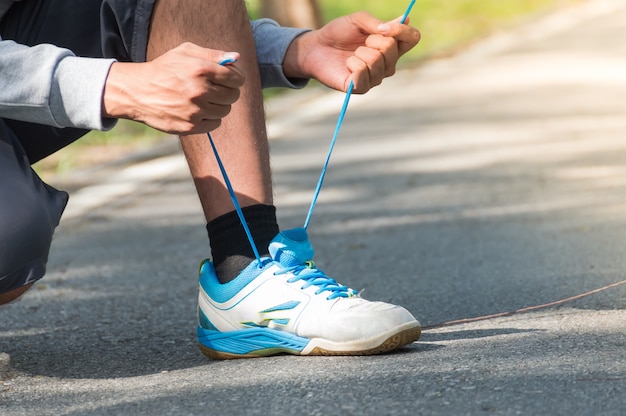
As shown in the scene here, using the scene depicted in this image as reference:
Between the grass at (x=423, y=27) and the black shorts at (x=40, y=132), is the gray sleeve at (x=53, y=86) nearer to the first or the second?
the black shorts at (x=40, y=132)

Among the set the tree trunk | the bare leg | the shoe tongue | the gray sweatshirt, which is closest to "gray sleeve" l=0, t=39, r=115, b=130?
the gray sweatshirt

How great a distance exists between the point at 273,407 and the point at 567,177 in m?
2.87

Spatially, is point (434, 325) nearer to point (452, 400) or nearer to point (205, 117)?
point (452, 400)

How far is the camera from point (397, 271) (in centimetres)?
292

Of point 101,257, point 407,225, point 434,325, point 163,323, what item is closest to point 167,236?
point 101,257

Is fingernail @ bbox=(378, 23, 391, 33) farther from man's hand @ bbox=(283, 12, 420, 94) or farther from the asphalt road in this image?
the asphalt road

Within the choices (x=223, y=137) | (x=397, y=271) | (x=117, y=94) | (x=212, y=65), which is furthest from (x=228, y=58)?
(x=397, y=271)

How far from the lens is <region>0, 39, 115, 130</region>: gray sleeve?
1683 mm

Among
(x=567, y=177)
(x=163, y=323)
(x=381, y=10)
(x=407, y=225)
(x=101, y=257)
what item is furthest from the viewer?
(x=381, y=10)

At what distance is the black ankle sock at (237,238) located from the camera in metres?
2.02

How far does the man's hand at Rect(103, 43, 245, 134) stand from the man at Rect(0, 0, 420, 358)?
0.04 ft

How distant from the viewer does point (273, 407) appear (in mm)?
1674

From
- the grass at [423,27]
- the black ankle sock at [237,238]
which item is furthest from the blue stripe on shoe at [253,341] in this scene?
the grass at [423,27]

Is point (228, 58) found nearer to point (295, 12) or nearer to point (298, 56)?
point (298, 56)
